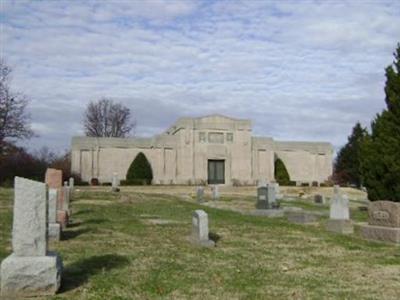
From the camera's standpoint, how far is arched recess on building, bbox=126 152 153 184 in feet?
179

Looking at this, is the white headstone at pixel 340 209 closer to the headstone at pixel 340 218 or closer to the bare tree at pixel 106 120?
the headstone at pixel 340 218

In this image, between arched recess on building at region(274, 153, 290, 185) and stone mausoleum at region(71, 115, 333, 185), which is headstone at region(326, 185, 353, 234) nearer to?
stone mausoleum at region(71, 115, 333, 185)

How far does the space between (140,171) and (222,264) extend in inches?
1799

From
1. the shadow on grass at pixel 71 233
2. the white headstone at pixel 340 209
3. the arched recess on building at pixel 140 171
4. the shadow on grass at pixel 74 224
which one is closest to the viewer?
the shadow on grass at pixel 71 233

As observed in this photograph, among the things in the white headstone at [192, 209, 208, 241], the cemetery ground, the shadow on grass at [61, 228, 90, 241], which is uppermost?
the white headstone at [192, 209, 208, 241]

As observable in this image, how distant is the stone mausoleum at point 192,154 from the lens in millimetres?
56125

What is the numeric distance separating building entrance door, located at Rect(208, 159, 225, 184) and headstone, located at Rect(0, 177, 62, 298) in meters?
51.3

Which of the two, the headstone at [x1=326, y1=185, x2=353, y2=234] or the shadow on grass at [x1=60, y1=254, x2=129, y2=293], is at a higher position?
the headstone at [x1=326, y1=185, x2=353, y2=234]

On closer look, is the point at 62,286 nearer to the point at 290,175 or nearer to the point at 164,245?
the point at 164,245

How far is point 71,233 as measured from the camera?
1354 cm

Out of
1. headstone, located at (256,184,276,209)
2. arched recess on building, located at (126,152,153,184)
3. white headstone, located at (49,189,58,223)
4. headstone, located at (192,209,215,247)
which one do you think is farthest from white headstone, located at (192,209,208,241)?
arched recess on building, located at (126,152,153,184)

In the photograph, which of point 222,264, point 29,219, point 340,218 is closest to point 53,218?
point 222,264

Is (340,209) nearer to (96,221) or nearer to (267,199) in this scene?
(96,221)

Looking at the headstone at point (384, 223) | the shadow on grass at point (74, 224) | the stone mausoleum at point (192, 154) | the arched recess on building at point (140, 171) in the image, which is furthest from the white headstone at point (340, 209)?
the stone mausoleum at point (192, 154)
